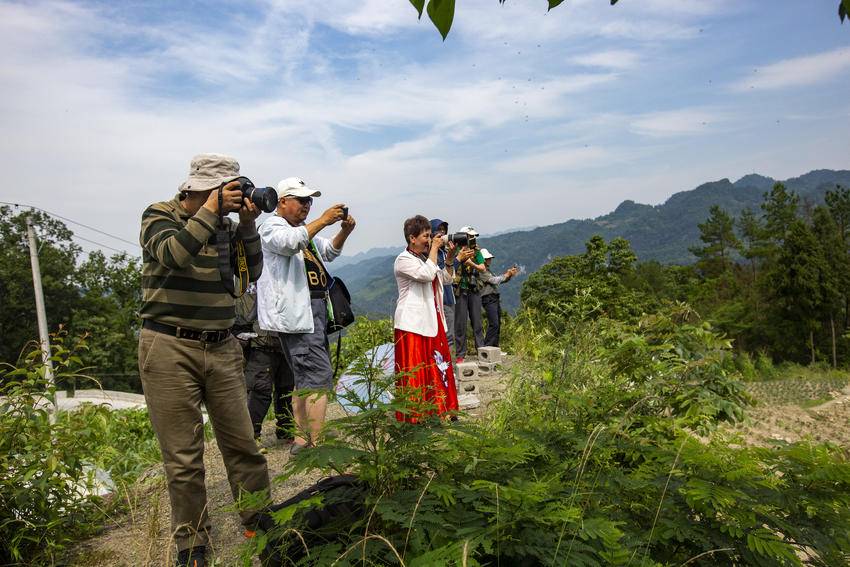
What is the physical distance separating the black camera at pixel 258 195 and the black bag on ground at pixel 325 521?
4.48ft

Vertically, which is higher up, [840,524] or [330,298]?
[330,298]

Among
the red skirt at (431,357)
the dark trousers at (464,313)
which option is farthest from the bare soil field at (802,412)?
the dark trousers at (464,313)

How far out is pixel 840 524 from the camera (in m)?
1.63

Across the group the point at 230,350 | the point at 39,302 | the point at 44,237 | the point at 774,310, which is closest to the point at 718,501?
the point at 230,350

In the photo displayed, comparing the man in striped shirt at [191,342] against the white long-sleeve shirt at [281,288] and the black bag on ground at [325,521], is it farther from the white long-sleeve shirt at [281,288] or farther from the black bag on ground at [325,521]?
the white long-sleeve shirt at [281,288]

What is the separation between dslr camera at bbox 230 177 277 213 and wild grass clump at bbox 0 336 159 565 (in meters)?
1.21

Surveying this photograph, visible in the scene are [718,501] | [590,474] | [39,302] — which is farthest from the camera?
[39,302]

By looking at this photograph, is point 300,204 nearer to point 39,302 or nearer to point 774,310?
A: point 39,302

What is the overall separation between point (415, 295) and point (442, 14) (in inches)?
141

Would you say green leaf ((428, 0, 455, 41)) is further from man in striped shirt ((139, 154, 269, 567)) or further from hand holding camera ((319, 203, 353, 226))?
hand holding camera ((319, 203, 353, 226))

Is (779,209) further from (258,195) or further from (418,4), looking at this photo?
(418,4)

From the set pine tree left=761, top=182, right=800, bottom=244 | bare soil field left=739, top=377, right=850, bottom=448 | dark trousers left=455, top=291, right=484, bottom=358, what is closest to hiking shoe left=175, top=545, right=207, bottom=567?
bare soil field left=739, top=377, right=850, bottom=448

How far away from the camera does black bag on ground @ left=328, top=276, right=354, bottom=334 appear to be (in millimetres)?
4203

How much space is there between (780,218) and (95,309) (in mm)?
67504
